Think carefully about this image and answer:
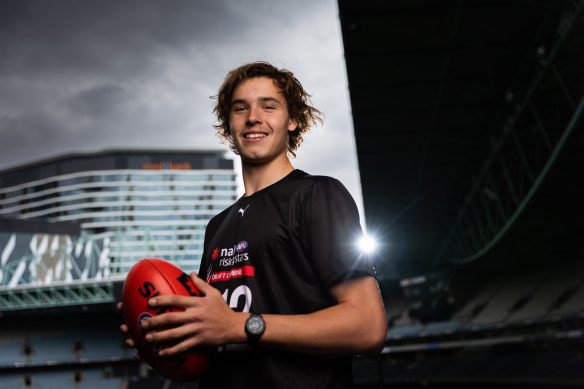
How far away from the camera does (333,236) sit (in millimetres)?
1787

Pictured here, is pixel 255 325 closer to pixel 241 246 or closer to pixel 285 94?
pixel 241 246

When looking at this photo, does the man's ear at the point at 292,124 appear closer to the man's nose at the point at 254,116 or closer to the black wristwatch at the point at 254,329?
the man's nose at the point at 254,116

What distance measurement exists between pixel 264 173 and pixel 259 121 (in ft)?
0.69

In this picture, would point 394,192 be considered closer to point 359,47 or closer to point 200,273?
point 359,47

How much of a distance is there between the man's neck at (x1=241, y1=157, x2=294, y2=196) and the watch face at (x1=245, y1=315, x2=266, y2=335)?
25.8 inches

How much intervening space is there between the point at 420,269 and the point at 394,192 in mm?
11271

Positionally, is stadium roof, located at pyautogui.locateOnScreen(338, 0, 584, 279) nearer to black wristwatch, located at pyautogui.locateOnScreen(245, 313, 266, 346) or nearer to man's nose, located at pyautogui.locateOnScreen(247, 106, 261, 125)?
man's nose, located at pyautogui.locateOnScreen(247, 106, 261, 125)

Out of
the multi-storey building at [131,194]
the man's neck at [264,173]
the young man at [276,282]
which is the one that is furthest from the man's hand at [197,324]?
the multi-storey building at [131,194]

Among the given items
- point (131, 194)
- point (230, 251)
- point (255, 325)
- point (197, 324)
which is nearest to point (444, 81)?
point (230, 251)

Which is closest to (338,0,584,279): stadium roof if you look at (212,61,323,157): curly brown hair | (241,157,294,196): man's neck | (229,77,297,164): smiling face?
(212,61,323,157): curly brown hair

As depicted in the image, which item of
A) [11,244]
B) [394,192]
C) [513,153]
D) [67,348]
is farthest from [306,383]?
[11,244]

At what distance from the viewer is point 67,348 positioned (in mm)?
40000

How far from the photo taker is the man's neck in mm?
2188

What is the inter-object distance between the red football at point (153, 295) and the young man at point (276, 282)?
8cm
